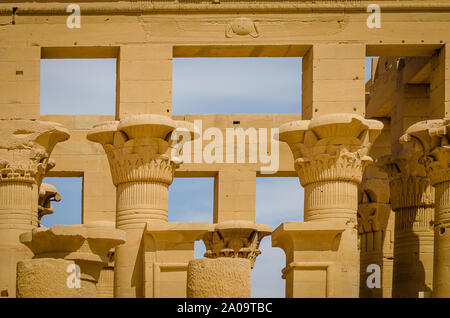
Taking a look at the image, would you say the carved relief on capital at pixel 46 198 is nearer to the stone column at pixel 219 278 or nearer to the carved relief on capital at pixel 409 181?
the carved relief on capital at pixel 409 181

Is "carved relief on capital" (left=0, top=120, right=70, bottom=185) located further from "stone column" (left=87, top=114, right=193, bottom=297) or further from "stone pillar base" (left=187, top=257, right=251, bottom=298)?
"stone pillar base" (left=187, top=257, right=251, bottom=298)

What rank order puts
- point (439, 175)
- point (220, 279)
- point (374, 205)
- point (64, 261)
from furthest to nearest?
point (374, 205) → point (439, 175) → point (220, 279) → point (64, 261)

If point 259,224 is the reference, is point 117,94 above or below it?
above

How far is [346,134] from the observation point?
89.8 ft

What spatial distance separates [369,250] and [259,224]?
2.67 meters

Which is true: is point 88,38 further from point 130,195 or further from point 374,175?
point 374,175

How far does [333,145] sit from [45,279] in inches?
285

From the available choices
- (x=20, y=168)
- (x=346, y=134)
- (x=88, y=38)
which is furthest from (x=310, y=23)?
(x=20, y=168)

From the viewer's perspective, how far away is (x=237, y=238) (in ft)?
113

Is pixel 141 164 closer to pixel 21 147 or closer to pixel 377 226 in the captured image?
pixel 21 147

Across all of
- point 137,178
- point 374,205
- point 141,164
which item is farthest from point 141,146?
point 374,205

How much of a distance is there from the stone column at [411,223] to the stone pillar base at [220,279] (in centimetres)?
807

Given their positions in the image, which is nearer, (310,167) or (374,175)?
(310,167)

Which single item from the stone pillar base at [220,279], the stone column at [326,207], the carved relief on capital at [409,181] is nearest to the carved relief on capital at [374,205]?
the carved relief on capital at [409,181]
